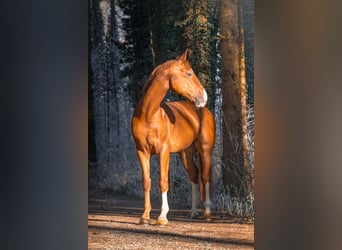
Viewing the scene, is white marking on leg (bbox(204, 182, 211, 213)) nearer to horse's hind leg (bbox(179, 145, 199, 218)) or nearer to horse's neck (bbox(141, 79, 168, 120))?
horse's hind leg (bbox(179, 145, 199, 218))

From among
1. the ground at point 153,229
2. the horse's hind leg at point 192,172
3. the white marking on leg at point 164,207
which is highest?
the horse's hind leg at point 192,172

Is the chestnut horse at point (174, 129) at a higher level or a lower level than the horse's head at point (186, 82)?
lower

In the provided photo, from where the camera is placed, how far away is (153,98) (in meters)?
3.67

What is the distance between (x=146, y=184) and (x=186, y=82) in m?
0.64

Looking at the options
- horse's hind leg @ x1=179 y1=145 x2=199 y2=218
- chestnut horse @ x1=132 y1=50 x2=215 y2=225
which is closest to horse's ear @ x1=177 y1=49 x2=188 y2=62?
chestnut horse @ x1=132 y1=50 x2=215 y2=225

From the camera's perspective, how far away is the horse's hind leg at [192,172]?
143 inches

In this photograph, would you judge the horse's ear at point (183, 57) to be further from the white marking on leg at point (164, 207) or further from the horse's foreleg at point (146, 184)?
the white marking on leg at point (164, 207)

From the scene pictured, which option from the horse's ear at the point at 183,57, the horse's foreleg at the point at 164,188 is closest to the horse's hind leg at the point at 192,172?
the horse's foreleg at the point at 164,188

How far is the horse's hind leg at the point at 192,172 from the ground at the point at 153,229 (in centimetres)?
5

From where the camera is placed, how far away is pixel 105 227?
3.69 meters
